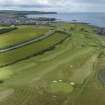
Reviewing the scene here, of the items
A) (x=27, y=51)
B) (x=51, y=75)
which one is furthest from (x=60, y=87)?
(x=27, y=51)

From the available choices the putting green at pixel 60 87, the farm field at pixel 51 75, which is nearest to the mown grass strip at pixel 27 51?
the farm field at pixel 51 75

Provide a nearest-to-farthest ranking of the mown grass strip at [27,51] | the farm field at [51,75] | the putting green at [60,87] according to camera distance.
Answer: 1. the farm field at [51,75]
2. the putting green at [60,87]
3. the mown grass strip at [27,51]

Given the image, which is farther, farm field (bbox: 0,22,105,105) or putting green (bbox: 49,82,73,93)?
→ putting green (bbox: 49,82,73,93)

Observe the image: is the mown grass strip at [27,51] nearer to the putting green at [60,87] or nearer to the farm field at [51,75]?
the farm field at [51,75]

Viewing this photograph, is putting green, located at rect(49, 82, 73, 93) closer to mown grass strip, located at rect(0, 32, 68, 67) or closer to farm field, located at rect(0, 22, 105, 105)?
farm field, located at rect(0, 22, 105, 105)

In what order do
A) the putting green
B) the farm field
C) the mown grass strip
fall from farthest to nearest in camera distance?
1. the mown grass strip
2. the putting green
3. the farm field

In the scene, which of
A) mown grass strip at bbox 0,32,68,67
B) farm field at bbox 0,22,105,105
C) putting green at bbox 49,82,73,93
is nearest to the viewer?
farm field at bbox 0,22,105,105

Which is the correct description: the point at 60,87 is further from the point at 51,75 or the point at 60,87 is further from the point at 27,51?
the point at 27,51

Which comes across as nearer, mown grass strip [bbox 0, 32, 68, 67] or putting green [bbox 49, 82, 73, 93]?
putting green [bbox 49, 82, 73, 93]

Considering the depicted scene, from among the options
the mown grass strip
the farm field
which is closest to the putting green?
the farm field
